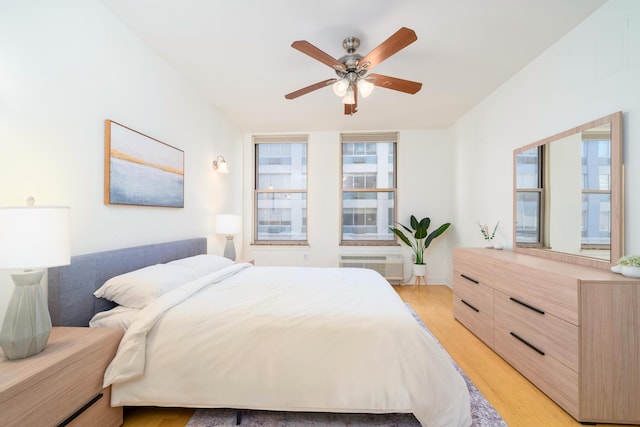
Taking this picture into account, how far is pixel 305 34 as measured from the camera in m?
2.09

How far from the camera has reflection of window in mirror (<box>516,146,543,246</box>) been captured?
2.37m

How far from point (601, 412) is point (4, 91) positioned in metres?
3.60

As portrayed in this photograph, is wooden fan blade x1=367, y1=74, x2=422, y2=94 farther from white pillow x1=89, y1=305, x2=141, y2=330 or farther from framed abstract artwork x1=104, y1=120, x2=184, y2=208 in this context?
Result: white pillow x1=89, y1=305, x2=141, y2=330

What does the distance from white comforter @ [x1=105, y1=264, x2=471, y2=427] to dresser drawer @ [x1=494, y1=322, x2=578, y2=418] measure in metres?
0.73

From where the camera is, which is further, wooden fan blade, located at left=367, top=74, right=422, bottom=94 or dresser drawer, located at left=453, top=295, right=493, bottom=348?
dresser drawer, located at left=453, top=295, right=493, bottom=348

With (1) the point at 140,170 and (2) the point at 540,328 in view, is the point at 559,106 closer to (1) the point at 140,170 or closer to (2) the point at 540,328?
(2) the point at 540,328

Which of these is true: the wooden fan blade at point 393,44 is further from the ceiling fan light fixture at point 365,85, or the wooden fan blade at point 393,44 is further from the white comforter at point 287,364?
the white comforter at point 287,364

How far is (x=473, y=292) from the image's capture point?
2.59 metres

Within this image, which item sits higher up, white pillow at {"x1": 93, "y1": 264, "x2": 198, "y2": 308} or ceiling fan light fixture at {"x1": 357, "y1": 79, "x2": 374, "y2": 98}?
ceiling fan light fixture at {"x1": 357, "y1": 79, "x2": 374, "y2": 98}

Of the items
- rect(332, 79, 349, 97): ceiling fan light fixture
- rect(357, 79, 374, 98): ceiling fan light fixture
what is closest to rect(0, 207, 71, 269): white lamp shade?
rect(332, 79, 349, 97): ceiling fan light fixture

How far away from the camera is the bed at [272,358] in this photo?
133 cm

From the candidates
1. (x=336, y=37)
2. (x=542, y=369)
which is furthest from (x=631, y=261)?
(x=336, y=37)

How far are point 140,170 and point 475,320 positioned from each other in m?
3.32

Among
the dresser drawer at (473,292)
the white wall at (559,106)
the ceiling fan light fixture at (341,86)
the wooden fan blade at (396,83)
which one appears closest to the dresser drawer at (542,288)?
the dresser drawer at (473,292)
